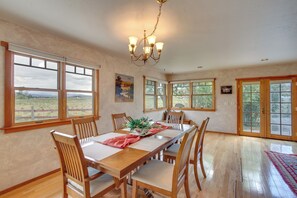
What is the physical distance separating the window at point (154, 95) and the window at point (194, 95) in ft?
1.55

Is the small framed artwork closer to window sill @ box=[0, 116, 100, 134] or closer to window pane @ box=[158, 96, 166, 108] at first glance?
window pane @ box=[158, 96, 166, 108]

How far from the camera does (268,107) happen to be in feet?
16.0

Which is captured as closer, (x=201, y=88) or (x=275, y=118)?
(x=275, y=118)

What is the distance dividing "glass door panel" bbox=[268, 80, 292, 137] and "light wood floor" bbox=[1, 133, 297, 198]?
1001mm

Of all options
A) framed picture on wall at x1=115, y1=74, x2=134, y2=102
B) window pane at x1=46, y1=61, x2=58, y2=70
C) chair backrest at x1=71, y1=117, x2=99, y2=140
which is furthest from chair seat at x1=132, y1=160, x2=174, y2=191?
framed picture on wall at x1=115, y1=74, x2=134, y2=102

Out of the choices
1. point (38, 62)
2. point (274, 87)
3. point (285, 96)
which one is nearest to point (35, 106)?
point (38, 62)

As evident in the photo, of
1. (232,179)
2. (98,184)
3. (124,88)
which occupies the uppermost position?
(124,88)

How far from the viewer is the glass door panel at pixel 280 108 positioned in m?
4.64

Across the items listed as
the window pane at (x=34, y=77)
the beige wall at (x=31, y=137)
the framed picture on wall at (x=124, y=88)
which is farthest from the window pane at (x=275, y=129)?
the window pane at (x=34, y=77)

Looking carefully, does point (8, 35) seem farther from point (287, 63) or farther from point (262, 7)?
point (287, 63)

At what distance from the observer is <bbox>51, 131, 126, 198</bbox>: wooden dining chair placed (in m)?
1.26

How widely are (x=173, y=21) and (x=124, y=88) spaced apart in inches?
97.7

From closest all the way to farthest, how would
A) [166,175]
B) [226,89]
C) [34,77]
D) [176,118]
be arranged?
[166,175] < [34,77] < [176,118] < [226,89]

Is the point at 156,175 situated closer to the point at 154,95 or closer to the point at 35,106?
the point at 35,106
